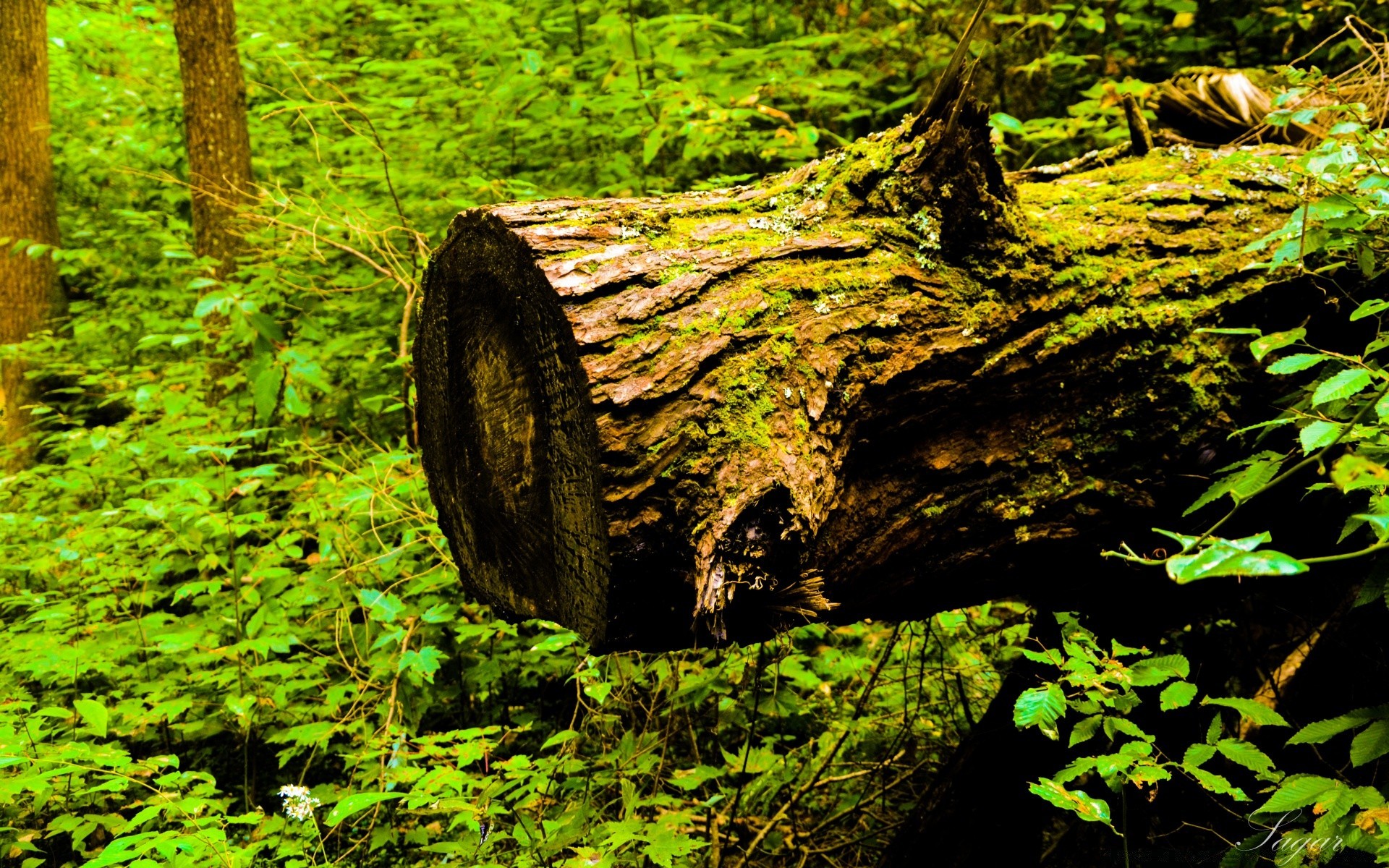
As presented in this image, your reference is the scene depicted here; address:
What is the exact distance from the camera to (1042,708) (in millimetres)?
1453

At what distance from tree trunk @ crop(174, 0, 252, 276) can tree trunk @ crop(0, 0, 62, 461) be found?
2332mm

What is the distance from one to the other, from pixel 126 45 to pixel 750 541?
904cm

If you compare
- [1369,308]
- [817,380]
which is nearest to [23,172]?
[817,380]

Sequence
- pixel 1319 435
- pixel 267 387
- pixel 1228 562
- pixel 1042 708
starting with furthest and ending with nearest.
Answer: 1. pixel 267 387
2. pixel 1042 708
3. pixel 1319 435
4. pixel 1228 562

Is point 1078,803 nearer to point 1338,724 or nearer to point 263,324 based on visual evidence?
point 1338,724

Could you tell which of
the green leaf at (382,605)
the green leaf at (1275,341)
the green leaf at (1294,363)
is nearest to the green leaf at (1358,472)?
the green leaf at (1294,363)

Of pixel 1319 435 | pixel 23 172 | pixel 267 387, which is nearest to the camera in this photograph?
pixel 1319 435

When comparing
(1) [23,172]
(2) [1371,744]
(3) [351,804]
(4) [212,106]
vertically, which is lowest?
(3) [351,804]

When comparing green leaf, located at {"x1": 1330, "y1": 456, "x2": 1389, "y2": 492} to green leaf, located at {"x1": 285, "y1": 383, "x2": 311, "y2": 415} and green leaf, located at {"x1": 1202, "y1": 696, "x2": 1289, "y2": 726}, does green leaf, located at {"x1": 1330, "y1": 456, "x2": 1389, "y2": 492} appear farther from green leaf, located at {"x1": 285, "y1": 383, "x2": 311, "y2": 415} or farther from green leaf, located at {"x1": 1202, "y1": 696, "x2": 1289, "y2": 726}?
green leaf, located at {"x1": 285, "y1": 383, "x2": 311, "y2": 415}

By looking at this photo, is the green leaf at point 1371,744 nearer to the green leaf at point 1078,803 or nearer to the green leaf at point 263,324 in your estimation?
the green leaf at point 1078,803

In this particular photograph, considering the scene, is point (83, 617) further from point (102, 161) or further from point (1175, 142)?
point (102, 161)

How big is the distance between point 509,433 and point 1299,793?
1.50 metres

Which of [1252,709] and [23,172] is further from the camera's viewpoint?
[23,172]

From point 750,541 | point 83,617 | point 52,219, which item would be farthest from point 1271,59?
point 52,219
